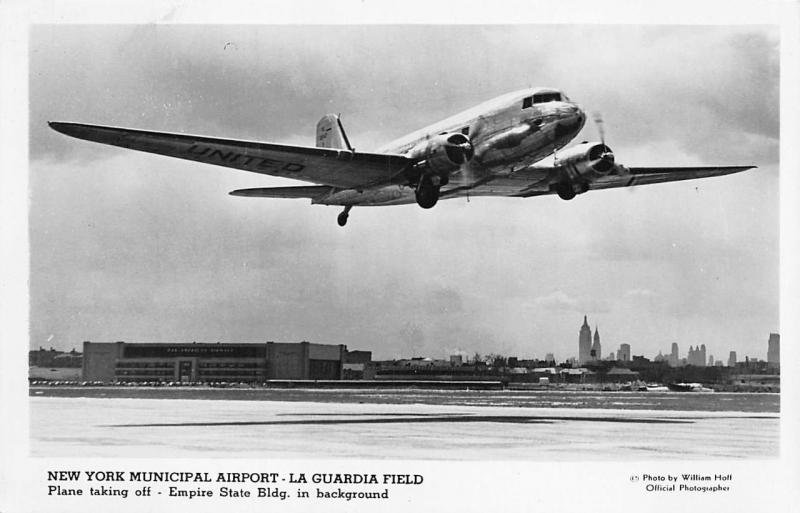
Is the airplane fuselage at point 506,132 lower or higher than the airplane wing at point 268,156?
higher

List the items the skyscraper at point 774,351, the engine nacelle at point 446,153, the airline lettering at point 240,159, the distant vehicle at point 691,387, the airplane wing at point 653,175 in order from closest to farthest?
the skyscraper at point 774,351, the airline lettering at point 240,159, the airplane wing at point 653,175, the engine nacelle at point 446,153, the distant vehicle at point 691,387

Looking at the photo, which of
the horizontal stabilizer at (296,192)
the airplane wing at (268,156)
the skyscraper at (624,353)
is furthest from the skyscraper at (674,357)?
the horizontal stabilizer at (296,192)

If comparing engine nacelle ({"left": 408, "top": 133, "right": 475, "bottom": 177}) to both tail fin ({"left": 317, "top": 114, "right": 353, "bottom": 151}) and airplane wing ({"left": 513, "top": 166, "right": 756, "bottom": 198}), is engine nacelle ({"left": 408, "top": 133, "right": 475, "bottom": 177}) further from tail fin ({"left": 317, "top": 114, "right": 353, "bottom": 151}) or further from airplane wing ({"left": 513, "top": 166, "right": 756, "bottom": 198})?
tail fin ({"left": 317, "top": 114, "right": 353, "bottom": 151})

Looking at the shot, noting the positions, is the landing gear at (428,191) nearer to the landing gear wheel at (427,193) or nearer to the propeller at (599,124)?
the landing gear wheel at (427,193)

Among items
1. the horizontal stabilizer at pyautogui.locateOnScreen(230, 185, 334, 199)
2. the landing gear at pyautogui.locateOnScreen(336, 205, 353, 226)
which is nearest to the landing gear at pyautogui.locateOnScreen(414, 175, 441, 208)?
the landing gear at pyautogui.locateOnScreen(336, 205, 353, 226)

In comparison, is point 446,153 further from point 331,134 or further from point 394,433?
point 394,433

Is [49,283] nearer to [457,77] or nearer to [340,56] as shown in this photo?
[340,56]
